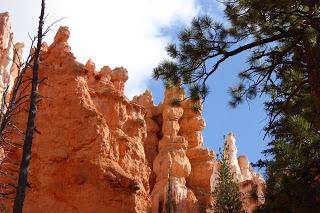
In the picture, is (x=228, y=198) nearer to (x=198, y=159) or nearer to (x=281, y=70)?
(x=281, y=70)

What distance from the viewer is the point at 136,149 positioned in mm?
22562

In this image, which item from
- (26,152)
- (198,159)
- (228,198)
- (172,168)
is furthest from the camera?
(198,159)

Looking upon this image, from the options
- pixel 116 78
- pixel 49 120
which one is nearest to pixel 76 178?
pixel 49 120

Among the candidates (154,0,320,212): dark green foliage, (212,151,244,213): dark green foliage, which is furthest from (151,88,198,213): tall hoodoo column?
(154,0,320,212): dark green foliage

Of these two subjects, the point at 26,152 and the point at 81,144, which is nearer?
the point at 26,152

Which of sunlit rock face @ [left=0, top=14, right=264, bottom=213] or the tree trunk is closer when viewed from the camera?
the tree trunk

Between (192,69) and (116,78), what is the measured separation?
17947mm

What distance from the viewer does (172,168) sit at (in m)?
34.4

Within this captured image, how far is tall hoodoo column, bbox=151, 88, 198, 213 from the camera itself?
106ft

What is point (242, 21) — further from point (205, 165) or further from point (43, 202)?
point (205, 165)

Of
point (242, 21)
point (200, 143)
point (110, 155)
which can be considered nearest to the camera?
point (242, 21)

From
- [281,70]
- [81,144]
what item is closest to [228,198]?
[81,144]

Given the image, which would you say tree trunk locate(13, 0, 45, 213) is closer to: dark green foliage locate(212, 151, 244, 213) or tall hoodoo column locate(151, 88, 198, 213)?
dark green foliage locate(212, 151, 244, 213)

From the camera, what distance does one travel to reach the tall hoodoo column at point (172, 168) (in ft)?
106
